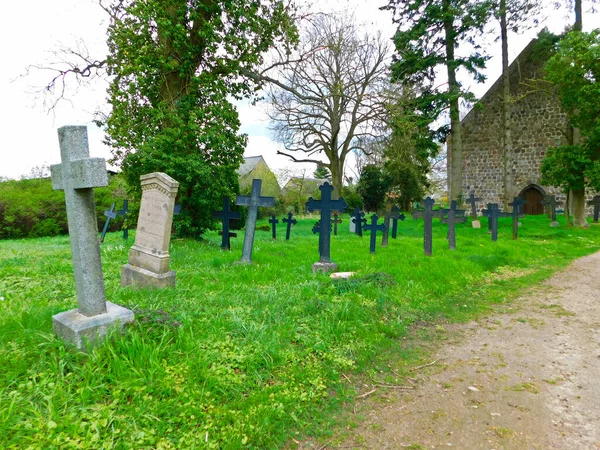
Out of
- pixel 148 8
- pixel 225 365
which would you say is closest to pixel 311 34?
pixel 148 8

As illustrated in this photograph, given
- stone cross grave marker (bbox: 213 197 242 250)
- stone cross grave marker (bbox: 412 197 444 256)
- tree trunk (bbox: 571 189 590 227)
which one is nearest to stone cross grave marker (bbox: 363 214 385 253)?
stone cross grave marker (bbox: 412 197 444 256)

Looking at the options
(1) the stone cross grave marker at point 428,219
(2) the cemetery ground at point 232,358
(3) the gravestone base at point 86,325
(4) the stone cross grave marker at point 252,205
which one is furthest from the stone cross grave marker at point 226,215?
(3) the gravestone base at point 86,325

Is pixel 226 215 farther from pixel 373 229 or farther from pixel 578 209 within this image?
pixel 578 209

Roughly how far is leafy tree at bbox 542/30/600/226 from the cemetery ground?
10.4 meters

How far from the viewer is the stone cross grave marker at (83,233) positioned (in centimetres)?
259

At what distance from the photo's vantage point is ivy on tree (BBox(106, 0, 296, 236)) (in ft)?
28.5

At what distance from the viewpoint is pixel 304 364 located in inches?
110

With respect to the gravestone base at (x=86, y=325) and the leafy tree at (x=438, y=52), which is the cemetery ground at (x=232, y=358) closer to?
the gravestone base at (x=86, y=325)

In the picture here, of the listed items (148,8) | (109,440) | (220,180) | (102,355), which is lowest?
(109,440)

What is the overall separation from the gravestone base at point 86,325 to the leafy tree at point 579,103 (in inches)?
593

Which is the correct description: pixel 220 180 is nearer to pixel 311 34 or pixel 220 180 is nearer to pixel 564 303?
pixel 564 303

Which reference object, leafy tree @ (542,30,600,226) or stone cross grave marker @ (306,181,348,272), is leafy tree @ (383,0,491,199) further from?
stone cross grave marker @ (306,181,348,272)

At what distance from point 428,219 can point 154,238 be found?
6.03 metres

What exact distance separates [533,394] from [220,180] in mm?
8480
